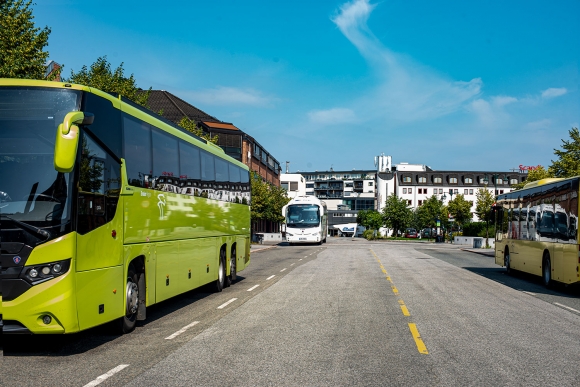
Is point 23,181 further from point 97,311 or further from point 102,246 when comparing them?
point 97,311

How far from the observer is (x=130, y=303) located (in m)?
9.77

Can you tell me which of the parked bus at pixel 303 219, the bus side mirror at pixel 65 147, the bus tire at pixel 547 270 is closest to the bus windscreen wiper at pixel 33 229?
the bus side mirror at pixel 65 147

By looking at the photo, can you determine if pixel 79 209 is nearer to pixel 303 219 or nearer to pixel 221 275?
pixel 221 275

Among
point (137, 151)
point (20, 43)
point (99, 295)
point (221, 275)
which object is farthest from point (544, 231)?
point (20, 43)

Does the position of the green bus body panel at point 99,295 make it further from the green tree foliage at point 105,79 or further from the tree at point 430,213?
the tree at point 430,213

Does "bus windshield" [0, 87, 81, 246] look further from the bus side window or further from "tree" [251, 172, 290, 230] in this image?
"tree" [251, 172, 290, 230]

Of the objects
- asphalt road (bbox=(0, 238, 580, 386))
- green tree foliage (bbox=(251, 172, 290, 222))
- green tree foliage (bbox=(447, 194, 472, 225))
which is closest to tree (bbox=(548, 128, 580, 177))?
green tree foliage (bbox=(251, 172, 290, 222))

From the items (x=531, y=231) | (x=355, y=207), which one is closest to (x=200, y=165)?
(x=531, y=231)

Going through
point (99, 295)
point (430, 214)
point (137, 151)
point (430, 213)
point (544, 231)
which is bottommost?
point (99, 295)

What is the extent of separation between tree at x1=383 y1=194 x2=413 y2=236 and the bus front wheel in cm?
8849

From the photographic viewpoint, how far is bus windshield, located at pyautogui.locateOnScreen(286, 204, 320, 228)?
5125cm

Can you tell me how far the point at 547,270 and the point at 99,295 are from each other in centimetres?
1450

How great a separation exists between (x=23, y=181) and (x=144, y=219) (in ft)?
9.56

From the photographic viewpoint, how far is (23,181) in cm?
768
